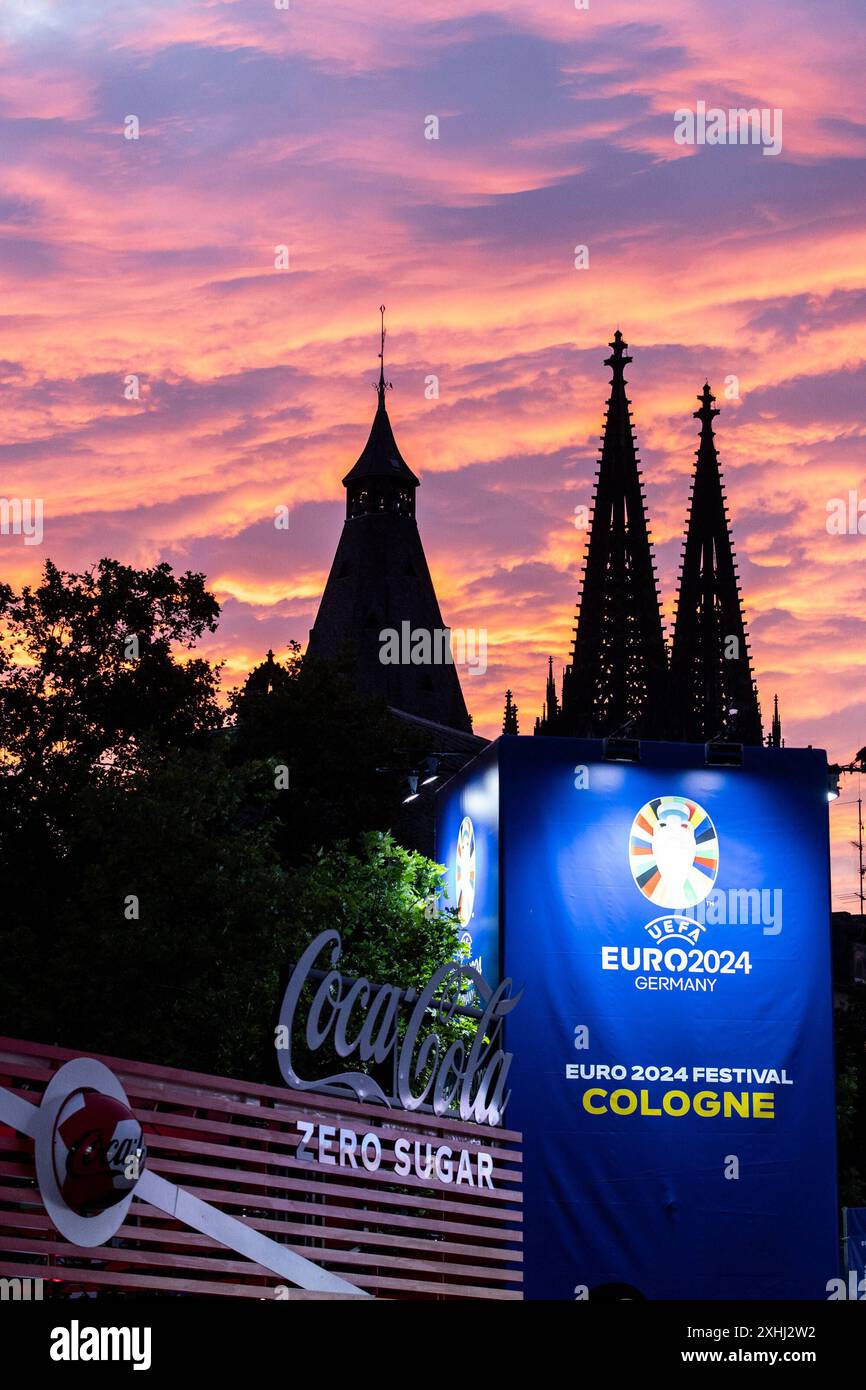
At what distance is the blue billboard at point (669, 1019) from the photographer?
1132 inches

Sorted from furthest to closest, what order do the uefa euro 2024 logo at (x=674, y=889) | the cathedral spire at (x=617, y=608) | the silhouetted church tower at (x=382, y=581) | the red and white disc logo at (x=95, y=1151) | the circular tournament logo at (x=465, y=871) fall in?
1. the silhouetted church tower at (x=382, y=581)
2. the cathedral spire at (x=617, y=608)
3. the circular tournament logo at (x=465, y=871)
4. the uefa euro 2024 logo at (x=674, y=889)
5. the red and white disc logo at (x=95, y=1151)

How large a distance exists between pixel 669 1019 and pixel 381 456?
11677 centimetres

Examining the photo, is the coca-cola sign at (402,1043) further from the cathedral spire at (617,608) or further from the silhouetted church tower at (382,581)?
the silhouetted church tower at (382,581)

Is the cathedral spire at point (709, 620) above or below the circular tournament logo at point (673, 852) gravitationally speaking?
above

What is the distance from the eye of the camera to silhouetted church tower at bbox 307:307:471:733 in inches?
5290

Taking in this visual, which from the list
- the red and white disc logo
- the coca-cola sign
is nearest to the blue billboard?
the coca-cola sign

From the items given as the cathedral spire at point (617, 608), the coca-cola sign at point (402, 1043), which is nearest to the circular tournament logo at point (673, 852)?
the coca-cola sign at point (402, 1043)

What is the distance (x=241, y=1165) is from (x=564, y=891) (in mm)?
12760

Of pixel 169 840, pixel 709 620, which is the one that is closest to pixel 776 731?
pixel 709 620

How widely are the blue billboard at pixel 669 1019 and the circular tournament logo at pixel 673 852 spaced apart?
0.03 meters

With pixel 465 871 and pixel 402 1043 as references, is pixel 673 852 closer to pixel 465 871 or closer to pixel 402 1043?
pixel 465 871

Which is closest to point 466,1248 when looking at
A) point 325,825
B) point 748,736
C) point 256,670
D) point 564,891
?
point 564,891

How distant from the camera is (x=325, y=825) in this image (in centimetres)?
5456

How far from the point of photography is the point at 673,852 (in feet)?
98.8
